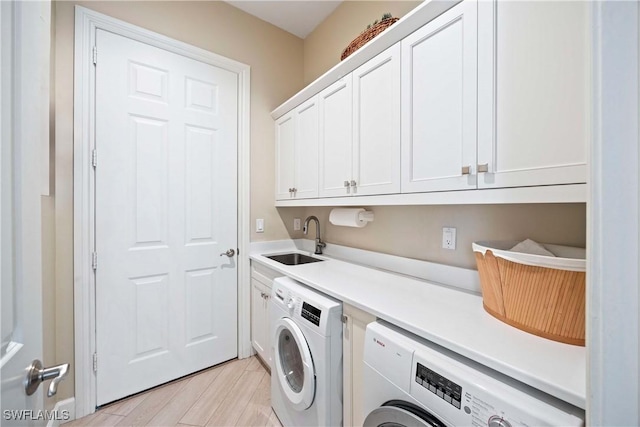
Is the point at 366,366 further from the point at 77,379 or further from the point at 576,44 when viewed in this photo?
the point at 77,379

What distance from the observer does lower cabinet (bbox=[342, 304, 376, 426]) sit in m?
1.16

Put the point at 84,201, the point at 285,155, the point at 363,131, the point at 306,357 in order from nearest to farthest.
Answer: the point at 306,357 < the point at 363,131 < the point at 84,201 < the point at 285,155

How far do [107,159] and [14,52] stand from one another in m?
1.50

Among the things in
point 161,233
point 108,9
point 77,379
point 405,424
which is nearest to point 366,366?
point 405,424

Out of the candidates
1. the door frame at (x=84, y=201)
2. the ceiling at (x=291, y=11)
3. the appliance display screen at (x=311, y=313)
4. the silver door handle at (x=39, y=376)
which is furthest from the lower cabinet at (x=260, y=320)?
the ceiling at (x=291, y=11)

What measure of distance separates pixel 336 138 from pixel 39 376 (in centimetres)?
163

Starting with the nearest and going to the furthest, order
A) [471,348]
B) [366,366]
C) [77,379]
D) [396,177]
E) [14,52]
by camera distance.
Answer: [14,52]
[471,348]
[366,366]
[396,177]
[77,379]

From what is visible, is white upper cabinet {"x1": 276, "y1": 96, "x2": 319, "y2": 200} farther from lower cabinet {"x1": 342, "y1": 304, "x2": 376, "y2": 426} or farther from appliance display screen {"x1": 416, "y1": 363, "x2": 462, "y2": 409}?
appliance display screen {"x1": 416, "y1": 363, "x2": 462, "y2": 409}

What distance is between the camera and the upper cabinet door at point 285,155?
2258mm

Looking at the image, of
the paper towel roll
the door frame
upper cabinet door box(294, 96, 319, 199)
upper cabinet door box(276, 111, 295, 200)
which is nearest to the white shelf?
upper cabinet door box(294, 96, 319, 199)

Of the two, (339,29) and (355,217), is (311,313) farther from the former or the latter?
(339,29)

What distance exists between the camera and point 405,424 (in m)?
0.82

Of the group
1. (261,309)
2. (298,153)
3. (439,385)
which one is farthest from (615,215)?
(261,309)

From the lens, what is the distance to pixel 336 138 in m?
1.75
